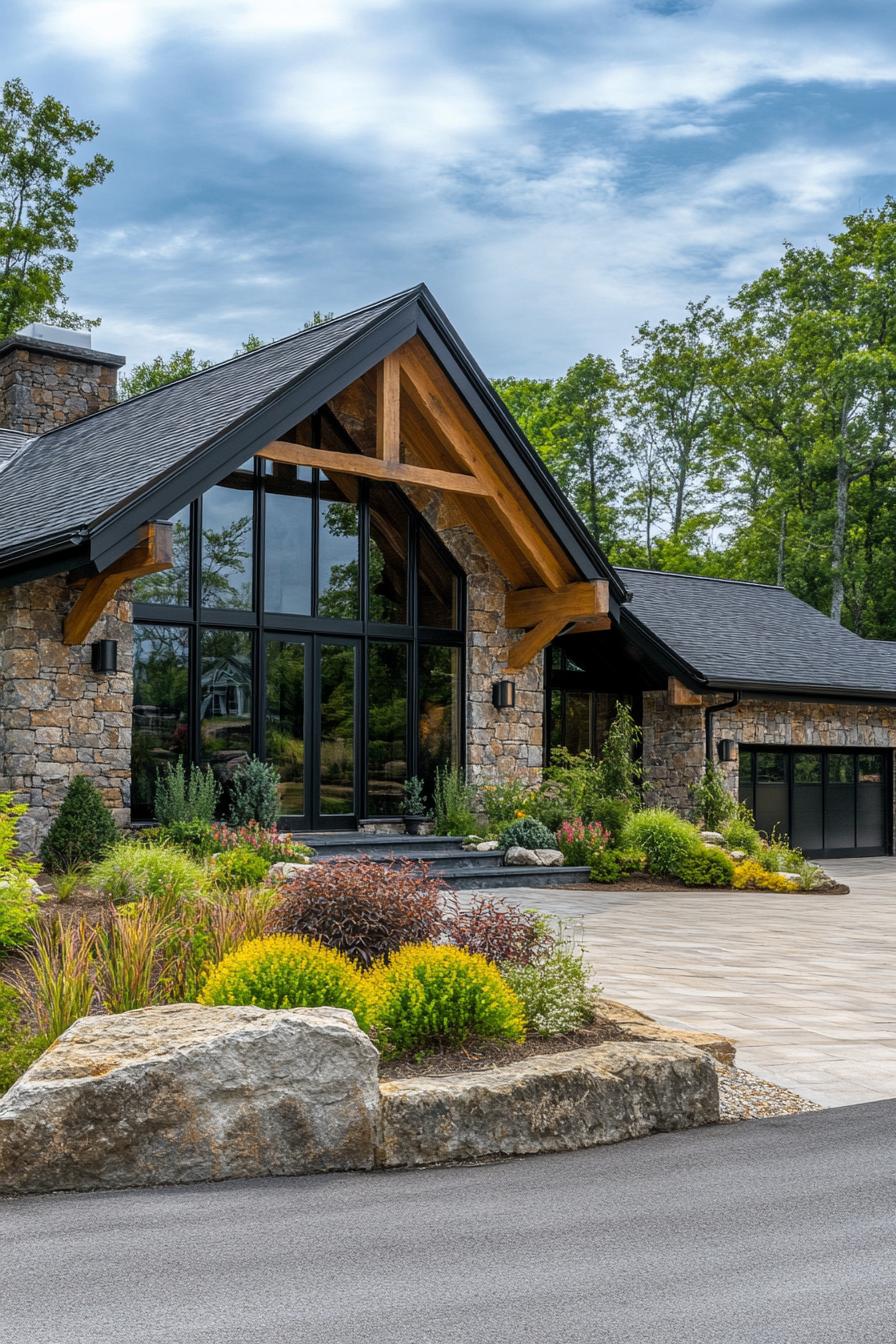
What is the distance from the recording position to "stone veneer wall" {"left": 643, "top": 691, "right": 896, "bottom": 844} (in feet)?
61.0

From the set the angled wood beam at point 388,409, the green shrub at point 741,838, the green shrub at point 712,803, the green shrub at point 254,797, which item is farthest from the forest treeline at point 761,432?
the green shrub at point 254,797

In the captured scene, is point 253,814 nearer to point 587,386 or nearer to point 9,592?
point 9,592

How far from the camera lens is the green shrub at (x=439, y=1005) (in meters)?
5.45

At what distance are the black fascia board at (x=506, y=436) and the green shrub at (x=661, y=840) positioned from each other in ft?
9.98

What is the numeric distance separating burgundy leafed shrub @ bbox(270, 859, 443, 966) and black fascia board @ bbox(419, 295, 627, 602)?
8819mm

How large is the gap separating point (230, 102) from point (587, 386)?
22019 millimetres

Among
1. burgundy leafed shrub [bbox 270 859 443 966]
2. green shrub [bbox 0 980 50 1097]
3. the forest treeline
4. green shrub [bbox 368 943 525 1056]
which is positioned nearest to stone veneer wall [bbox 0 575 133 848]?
burgundy leafed shrub [bbox 270 859 443 966]

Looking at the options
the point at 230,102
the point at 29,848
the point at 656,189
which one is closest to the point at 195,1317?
the point at 29,848

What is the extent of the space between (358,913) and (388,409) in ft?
28.9

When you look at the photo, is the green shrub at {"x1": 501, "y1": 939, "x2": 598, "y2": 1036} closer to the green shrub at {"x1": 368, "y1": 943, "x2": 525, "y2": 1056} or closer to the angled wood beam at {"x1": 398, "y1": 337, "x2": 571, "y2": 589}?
the green shrub at {"x1": 368, "y1": 943, "x2": 525, "y2": 1056}

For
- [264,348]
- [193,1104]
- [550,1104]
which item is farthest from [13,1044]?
[264,348]

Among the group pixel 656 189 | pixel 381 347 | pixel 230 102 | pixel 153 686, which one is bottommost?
pixel 153 686

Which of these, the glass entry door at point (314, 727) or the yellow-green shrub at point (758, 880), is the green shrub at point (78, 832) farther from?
the yellow-green shrub at point (758, 880)

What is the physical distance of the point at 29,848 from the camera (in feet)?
39.3
